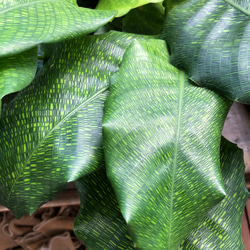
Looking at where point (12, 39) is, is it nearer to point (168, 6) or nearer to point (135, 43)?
point (135, 43)

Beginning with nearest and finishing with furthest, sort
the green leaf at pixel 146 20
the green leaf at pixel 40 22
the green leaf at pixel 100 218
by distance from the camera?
1. the green leaf at pixel 40 22
2. the green leaf at pixel 100 218
3. the green leaf at pixel 146 20

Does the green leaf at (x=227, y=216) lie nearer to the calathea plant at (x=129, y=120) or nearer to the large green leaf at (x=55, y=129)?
the calathea plant at (x=129, y=120)

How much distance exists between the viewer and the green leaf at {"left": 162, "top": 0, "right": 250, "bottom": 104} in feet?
1.52

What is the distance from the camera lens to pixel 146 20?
0.63 meters

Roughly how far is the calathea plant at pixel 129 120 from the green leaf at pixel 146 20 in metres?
0.09

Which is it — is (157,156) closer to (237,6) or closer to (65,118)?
(65,118)

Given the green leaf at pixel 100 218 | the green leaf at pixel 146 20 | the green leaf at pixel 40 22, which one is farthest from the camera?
the green leaf at pixel 146 20

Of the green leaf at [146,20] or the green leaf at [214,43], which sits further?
the green leaf at [146,20]

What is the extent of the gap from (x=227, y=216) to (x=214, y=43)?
10.7 inches

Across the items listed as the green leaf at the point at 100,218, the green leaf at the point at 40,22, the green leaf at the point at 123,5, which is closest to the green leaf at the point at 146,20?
the green leaf at the point at 123,5

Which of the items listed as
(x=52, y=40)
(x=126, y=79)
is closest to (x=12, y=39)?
(x=52, y=40)

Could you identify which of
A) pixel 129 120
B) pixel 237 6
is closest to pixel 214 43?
pixel 237 6

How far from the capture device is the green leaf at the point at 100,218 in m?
0.48

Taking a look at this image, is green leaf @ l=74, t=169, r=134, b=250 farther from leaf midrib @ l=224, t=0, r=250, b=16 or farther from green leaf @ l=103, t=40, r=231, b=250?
leaf midrib @ l=224, t=0, r=250, b=16
